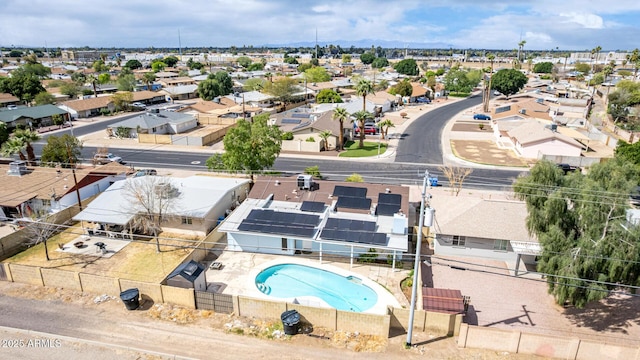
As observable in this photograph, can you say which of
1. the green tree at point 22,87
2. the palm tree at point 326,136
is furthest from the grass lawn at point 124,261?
the green tree at point 22,87

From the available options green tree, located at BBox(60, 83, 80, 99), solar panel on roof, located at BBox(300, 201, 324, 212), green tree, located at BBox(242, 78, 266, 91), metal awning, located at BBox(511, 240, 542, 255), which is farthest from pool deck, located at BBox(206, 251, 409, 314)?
green tree, located at BBox(60, 83, 80, 99)

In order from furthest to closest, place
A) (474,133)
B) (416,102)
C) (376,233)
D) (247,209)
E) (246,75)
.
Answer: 1. (246,75)
2. (416,102)
3. (474,133)
4. (247,209)
5. (376,233)

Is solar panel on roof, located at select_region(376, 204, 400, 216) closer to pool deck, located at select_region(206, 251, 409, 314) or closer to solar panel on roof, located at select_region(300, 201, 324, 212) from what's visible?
solar panel on roof, located at select_region(300, 201, 324, 212)

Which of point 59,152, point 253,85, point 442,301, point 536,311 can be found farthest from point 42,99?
point 536,311

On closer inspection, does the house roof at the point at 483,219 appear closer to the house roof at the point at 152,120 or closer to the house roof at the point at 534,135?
the house roof at the point at 534,135

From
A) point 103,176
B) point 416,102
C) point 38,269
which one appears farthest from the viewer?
point 416,102

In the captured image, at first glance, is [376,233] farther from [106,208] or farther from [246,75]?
[246,75]

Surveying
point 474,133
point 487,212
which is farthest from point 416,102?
point 487,212
